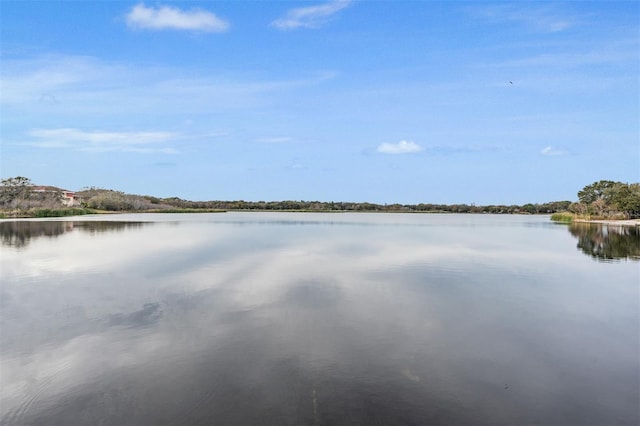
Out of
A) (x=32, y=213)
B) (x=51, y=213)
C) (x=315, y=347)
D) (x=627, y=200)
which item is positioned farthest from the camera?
(x=51, y=213)

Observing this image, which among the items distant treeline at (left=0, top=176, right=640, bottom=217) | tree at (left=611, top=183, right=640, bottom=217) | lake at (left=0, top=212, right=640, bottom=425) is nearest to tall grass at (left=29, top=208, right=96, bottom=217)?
distant treeline at (left=0, top=176, right=640, bottom=217)

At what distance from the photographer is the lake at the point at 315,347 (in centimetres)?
435

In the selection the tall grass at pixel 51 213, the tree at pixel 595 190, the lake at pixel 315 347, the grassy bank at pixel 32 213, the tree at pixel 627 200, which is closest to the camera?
the lake at pixel 315 347

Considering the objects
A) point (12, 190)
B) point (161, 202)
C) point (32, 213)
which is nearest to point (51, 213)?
point (32, 213)

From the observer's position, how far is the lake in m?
4.35

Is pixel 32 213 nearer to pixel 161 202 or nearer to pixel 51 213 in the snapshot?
pixel 51 213

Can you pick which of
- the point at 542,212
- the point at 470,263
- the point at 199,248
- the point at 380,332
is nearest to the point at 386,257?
the point at 470,263

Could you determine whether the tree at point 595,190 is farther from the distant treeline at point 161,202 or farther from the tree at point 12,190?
the tree at point 12,190

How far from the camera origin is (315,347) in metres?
6.08

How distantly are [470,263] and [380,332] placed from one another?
9.37 m

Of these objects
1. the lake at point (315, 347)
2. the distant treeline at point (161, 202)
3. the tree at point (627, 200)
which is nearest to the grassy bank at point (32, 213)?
the distant treeline at point (161, 202)

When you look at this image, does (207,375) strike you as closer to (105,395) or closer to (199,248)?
(105,395)

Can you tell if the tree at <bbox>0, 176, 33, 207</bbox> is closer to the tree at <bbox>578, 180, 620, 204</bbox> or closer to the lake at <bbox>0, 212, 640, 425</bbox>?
the lake at <bbox>0, 212, 640, 425</bbox>

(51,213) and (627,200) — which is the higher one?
(627,200)
